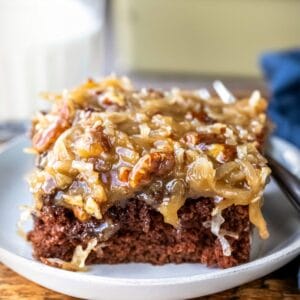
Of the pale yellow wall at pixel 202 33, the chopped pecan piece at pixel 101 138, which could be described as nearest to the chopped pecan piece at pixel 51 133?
the chopped pecan piece at pixel 101 138

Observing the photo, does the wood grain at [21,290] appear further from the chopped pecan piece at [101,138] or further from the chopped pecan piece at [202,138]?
the chopped pecan piece at [202,138]

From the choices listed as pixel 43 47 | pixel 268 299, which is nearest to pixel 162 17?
pixel 43 47

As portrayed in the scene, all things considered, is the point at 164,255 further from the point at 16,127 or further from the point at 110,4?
the point at 110,4

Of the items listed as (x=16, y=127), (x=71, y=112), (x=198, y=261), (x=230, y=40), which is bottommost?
(x=230, y=40)

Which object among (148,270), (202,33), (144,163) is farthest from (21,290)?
(202,33)

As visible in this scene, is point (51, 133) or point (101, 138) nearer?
point (101, 138)

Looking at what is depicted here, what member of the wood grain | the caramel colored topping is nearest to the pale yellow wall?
the caramel colored topping

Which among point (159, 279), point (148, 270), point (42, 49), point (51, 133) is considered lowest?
point (42, 49)

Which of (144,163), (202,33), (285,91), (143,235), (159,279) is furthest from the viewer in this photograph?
(202,33)

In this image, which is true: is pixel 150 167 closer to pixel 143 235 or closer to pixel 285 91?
pixel 143 235
